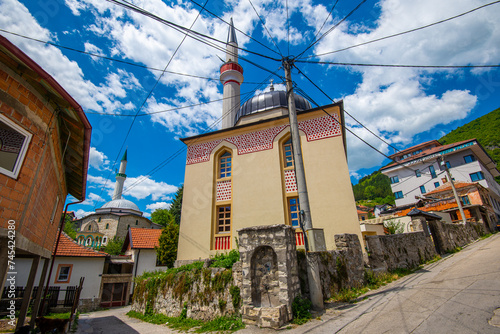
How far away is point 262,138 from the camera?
13.7 metres

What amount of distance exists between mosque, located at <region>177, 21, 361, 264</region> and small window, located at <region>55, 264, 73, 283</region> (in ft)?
34.4

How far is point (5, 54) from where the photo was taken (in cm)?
387

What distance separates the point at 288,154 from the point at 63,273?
58.1 ft

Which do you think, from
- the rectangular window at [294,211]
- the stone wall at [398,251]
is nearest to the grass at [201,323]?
the stone wall at [398,251]

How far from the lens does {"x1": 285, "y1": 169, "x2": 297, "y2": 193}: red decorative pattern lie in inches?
480

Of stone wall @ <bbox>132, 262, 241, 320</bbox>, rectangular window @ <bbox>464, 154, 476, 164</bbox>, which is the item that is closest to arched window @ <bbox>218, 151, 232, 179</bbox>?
stone wall @ <bbox>132, 262, 241, 320</bbox>

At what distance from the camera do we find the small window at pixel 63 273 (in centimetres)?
1695

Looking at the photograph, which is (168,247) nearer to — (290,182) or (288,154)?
(290,182)

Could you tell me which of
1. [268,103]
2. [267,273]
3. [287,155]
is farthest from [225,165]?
[267,273]

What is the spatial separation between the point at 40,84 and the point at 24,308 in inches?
188

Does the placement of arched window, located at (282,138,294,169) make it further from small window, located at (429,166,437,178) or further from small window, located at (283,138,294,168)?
small window, located at (429,166,437,178)

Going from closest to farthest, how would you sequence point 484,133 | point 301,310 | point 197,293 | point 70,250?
point 301,310 < point 197,293 < point 70,250 < point 484,133

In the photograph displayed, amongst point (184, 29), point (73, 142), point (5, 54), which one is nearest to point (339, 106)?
point (184, 29)

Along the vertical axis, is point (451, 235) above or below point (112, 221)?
below
